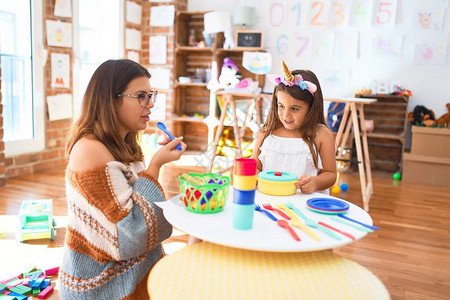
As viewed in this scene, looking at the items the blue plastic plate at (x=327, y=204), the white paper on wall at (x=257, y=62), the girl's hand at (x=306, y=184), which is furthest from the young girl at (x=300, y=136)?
the white paper on wall at (x=257, y=62)

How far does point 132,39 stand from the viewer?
4.89 metres

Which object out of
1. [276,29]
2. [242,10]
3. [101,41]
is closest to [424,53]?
[276,29]

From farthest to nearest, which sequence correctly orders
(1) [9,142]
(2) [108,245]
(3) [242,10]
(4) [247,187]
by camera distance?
(3) [242,10] → (1) [9,142] → (2) [108,245] → (4) [247,187]

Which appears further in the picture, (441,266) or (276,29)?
(276,29)

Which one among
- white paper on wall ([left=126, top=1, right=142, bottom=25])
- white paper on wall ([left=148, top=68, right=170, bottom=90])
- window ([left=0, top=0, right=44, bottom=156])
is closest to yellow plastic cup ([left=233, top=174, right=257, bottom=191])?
Result: window ([left=0, top=0, right=44, bottom=156])

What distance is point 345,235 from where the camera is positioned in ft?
3.12

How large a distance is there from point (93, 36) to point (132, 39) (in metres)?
0.52

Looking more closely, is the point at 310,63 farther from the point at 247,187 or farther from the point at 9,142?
the point at 247,187

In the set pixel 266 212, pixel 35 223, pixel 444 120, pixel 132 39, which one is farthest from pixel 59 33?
pixel 444 120

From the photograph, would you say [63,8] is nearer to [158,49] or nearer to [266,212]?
[158,49]

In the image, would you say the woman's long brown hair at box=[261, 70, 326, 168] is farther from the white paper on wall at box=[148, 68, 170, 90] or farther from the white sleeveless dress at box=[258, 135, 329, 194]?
the white paper on wall at box=[148, 68, 170, 90]

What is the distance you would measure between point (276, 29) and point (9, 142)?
2.95 m

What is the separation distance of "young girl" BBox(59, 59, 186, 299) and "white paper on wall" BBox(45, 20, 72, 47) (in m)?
2.88

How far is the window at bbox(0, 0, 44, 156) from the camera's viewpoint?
3504mm
